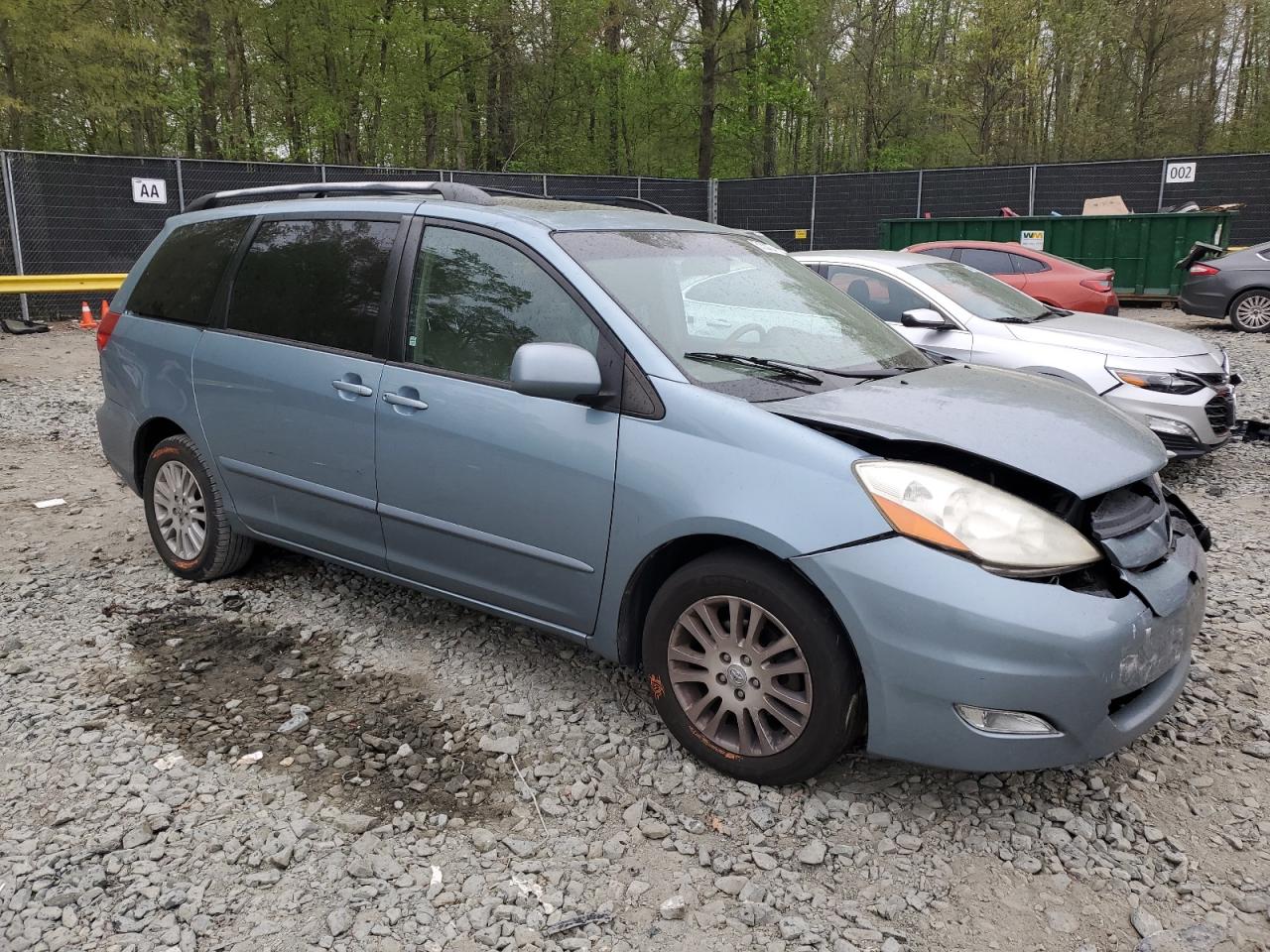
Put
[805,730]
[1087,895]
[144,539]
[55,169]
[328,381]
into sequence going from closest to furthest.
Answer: [1087,895]
[805,730]
[328,381]
[144,539]
[55,169]

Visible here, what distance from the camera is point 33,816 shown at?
2.89m

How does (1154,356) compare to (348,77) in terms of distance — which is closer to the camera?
(1154,356)

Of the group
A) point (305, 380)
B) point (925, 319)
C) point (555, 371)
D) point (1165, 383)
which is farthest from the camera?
point (925, 319)

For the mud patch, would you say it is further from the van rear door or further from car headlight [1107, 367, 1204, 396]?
car headlight [1107, 367, 1204, 396]

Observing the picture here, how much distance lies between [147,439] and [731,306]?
122 inches

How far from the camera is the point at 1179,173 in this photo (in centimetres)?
1927

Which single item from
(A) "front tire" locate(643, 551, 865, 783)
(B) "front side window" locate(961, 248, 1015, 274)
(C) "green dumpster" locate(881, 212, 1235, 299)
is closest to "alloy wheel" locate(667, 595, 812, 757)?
(A) "front tire" locate(643, 551, 865, 783)

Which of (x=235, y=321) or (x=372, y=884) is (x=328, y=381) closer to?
(x=235, y=321)

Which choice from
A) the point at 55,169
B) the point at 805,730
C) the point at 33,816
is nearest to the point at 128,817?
the point at 33,816

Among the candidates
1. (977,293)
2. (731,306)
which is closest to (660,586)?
(731,306)

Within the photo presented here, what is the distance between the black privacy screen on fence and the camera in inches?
610

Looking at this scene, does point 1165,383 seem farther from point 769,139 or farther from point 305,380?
point 769,139

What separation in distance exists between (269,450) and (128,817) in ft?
5.52

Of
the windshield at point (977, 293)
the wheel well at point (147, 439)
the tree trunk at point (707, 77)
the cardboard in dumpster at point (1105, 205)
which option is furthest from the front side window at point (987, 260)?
the tree trunk at point (707, 77)
